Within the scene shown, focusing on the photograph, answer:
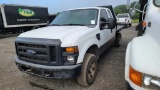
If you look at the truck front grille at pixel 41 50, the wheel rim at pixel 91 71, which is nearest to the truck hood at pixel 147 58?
the truck front grille at pixel 41 50

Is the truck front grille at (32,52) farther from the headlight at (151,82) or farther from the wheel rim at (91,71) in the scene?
the headlight at (151,82)

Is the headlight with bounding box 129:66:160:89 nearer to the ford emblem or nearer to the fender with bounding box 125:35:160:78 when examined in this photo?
the fender with bounding box 125:35:160:78

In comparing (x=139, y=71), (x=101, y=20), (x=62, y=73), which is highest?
(x=101, y=20)

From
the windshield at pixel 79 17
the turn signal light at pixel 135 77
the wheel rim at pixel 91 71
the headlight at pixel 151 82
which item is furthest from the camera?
the windshield at pixel 79 17

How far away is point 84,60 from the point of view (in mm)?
3605

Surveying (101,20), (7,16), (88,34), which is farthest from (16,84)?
(7,16)

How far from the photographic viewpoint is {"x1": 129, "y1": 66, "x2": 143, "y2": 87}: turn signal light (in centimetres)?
188

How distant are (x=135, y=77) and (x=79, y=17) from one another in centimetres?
317

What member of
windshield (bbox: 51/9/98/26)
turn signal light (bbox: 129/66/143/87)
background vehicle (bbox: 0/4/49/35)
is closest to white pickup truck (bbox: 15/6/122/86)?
windshield (bbox: 51/9/98/26)

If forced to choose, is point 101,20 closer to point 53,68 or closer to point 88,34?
point 88,34

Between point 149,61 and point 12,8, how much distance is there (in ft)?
50.8

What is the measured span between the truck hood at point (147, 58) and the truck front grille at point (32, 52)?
6.01 feet

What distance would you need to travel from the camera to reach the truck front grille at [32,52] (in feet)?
10.8

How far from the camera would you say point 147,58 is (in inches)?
80.2
